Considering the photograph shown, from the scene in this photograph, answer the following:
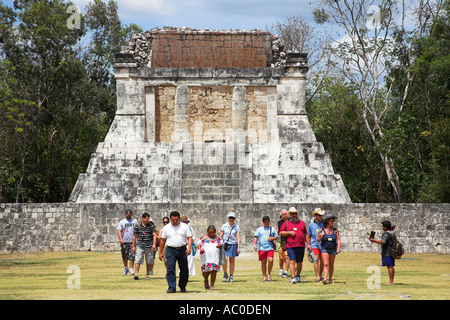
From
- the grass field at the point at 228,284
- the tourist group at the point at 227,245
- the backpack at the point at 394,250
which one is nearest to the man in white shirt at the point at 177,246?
the tourist group at the point at 227,245

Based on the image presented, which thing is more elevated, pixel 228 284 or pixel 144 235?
pixel 144 235

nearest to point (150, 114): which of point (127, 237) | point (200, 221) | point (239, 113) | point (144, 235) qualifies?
point (239, 113)

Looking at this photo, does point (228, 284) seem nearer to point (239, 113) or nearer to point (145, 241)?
Result: point (145, 241)

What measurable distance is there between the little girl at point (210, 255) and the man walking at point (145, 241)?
1815mm

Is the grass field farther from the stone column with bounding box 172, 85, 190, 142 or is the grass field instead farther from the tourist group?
the stone column with bounding box 172, 85, 190, 142

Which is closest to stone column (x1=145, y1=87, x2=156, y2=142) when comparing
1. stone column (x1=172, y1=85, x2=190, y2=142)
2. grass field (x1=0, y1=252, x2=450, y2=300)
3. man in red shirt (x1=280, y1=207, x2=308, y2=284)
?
stone column (x1=172, y1=85, x2=190, y2=142)

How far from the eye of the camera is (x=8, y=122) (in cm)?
3150

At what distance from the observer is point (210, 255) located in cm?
1175

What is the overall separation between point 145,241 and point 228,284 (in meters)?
2.19

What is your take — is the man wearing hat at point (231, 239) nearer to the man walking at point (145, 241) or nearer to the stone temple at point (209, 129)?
the man walking at point (145, 241)

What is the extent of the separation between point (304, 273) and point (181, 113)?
36.0 ft

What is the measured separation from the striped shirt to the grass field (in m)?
0.71

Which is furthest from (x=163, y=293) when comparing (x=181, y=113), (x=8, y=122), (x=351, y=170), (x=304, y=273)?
(x=351, y=170)
